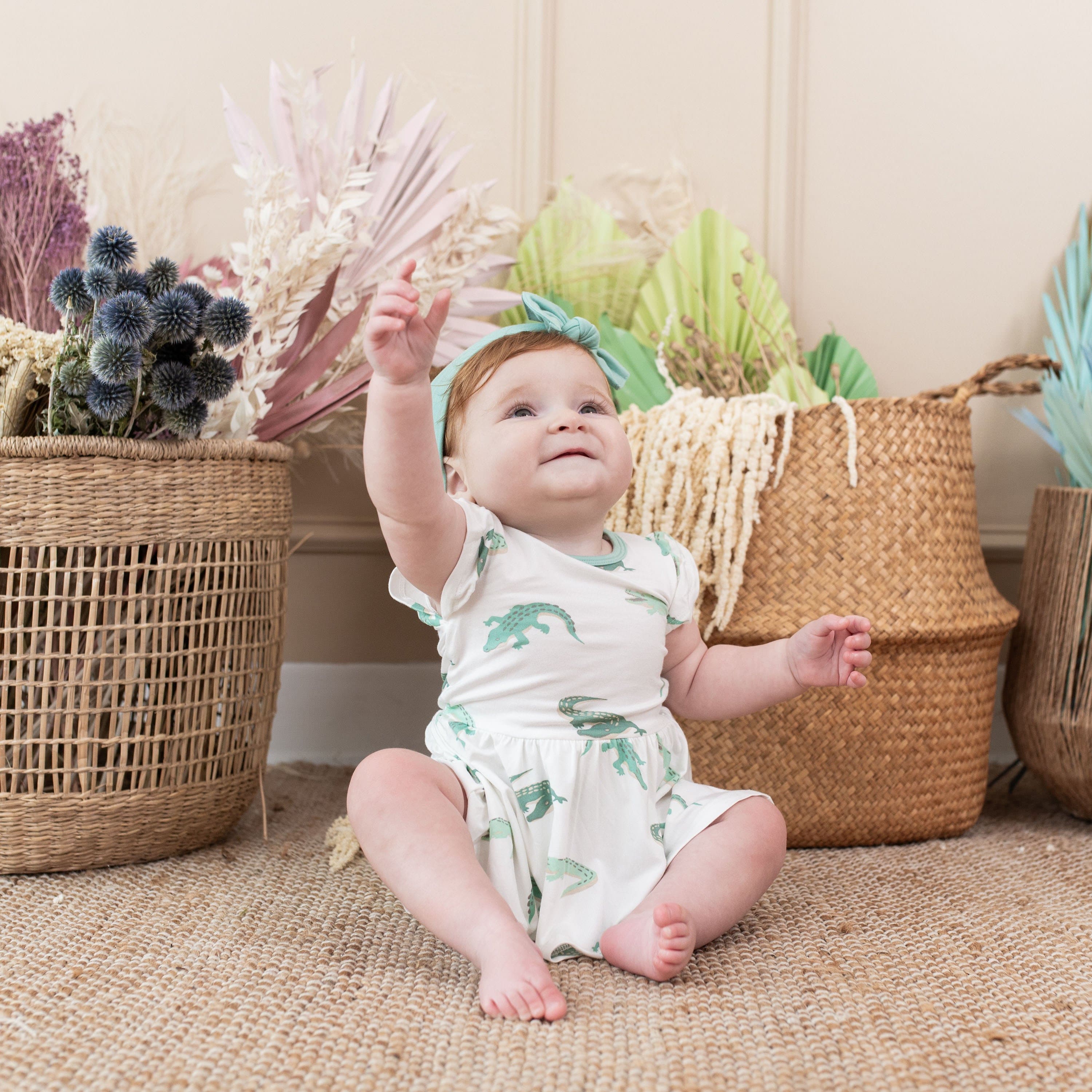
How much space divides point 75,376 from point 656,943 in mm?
748

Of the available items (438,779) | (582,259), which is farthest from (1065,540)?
(438,779)

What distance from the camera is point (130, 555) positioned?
100 centimetres

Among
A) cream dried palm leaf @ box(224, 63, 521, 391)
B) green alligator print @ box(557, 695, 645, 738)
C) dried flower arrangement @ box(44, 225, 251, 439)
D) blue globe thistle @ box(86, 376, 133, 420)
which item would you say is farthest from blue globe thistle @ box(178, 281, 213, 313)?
green alligator print @ box(557, 695, 645, 738)

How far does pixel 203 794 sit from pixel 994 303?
1.40m

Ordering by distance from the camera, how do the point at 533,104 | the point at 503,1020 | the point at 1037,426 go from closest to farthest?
the point at 503,1020
the point at 1037,426
the point at 533,104

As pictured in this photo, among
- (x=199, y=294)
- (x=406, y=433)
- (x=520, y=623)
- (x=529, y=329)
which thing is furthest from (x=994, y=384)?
(x=199, y=294)

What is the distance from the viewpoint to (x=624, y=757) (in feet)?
3.00

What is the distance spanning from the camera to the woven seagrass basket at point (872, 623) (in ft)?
3.67

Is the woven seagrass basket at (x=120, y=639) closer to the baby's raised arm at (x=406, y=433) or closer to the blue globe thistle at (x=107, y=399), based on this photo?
the blue globe thistle at (x=107, y=399)

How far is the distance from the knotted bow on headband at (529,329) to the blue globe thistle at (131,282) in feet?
1.00

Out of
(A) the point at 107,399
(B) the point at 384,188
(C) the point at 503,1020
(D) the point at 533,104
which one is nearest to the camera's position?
(C) the point at 503,1020

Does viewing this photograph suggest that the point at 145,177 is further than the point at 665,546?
Yes

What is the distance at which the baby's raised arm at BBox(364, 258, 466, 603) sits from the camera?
2.37ft

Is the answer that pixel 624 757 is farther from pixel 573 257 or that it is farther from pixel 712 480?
pixel 573 257
